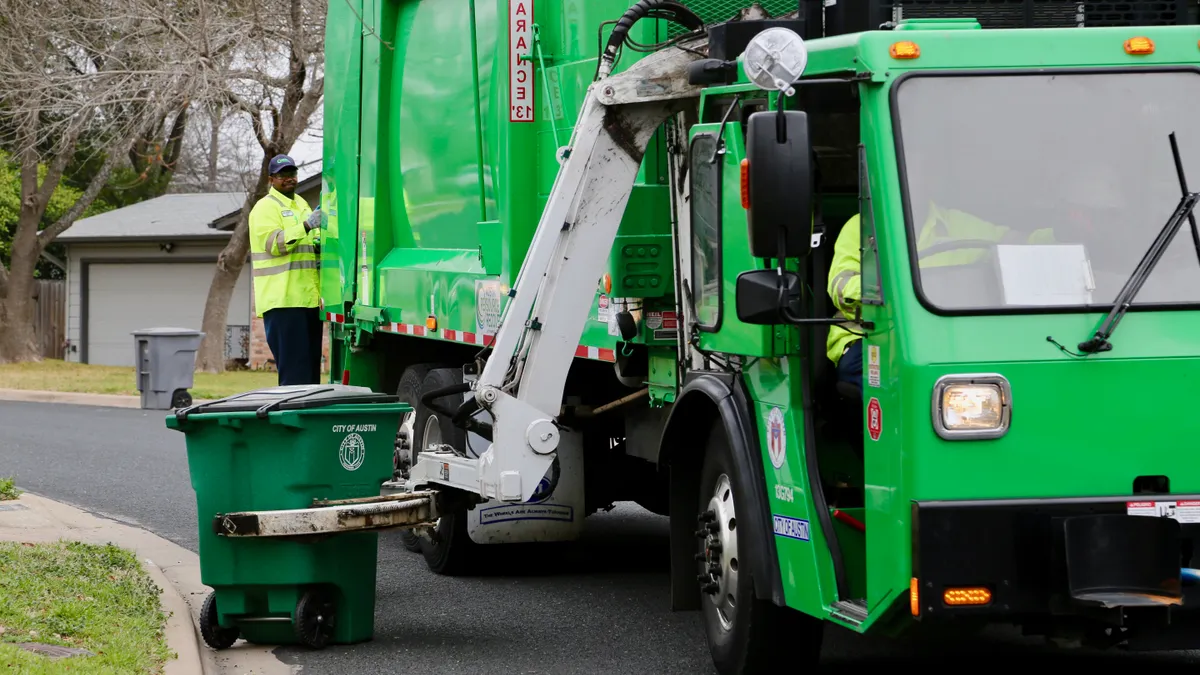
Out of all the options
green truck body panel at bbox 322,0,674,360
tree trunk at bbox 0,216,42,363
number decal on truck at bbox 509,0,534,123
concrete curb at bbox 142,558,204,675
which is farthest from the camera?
tree trunk at bbox 0,216,42,363

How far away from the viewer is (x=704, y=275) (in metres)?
5.72

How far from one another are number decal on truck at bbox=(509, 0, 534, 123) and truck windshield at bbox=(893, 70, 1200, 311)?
2.77m

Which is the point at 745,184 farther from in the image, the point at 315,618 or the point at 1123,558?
the point at 315,618

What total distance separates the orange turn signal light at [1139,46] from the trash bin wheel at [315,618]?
142 inches

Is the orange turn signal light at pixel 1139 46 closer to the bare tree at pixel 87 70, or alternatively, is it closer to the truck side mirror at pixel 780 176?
the truck side mirror at pixel 780 176

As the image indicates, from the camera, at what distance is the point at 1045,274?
4.62m

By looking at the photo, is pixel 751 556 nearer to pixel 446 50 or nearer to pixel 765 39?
pixel 765 39

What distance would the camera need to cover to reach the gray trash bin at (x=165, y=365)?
61.3 ft

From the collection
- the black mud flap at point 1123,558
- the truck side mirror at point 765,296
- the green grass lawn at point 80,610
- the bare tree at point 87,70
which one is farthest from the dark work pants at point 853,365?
the bare tree at point 87,70

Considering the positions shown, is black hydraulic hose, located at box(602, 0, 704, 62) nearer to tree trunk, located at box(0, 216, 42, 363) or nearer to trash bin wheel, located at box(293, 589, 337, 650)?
trash bin wheel, located at box(293, 589, 337, 650)

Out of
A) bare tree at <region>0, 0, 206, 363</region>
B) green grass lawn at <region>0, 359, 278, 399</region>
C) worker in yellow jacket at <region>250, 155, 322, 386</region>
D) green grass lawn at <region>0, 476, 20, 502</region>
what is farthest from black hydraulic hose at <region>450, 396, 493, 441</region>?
bare tree at <region>0, 0, 206, 363</region>

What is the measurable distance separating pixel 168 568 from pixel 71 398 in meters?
13.5

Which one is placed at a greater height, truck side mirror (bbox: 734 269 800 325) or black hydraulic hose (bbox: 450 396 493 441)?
truck side mirror (bbox: 734 269 800 325)

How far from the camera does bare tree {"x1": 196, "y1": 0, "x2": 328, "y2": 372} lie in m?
22.0
